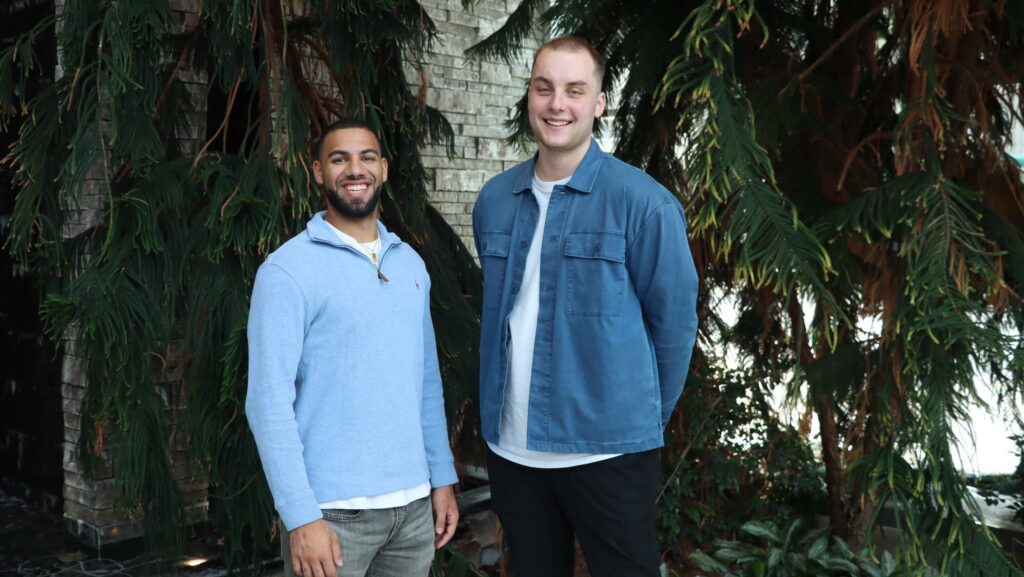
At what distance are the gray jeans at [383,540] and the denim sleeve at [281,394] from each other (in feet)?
0.32

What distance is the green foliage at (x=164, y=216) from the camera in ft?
7.68

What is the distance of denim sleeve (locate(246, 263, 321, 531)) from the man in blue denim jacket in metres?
0.42

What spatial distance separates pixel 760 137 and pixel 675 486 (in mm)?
1955

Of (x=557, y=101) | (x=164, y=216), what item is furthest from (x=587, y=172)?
(x=164, y=216)

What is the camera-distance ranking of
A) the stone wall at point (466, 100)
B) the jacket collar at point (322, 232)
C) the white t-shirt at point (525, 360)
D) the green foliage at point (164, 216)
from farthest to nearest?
the stone wall at point (466, 100) < the green foliage at point (164, 216) < the white t-shirt at point (525, 360) < the jacket collar at point (322, 232)

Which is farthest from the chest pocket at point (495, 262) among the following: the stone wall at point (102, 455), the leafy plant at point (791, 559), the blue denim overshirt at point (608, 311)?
the leafy plant at point (791, 559)

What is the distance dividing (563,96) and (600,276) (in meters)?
0.33

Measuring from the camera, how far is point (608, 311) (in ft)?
5.96

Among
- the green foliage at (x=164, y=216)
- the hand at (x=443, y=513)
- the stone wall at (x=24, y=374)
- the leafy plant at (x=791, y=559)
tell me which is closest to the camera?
the hand at (x=443, y=513)

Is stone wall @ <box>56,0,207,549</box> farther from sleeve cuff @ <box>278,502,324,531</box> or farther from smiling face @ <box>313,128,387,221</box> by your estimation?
sleeve cuff @ <box>278,502,324,531</box>

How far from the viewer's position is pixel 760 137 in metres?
2.60

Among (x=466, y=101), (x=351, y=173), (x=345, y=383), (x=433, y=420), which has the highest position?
(x=466, y=101)

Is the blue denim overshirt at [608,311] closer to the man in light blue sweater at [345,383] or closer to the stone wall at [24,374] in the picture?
the man in light blue sweater at [345,383]

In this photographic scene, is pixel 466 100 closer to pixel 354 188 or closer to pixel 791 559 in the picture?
pixel 791 559
